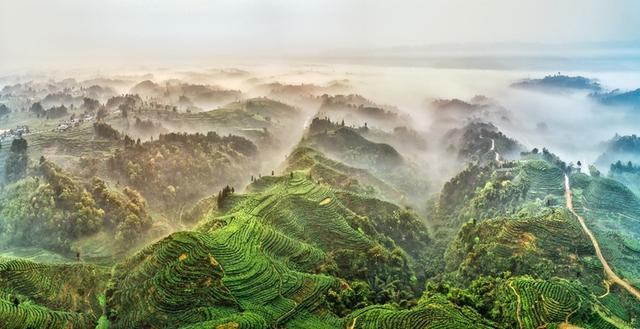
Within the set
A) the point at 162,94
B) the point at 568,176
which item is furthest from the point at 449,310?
the point at 162,94

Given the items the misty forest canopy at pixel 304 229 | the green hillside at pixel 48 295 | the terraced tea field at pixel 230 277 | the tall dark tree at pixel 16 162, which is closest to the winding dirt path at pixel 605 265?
the misty forest canopy at pixel 304 229

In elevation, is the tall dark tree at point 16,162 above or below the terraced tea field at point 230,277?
above

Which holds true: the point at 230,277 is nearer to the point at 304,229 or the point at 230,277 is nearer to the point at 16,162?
the point at 304,229

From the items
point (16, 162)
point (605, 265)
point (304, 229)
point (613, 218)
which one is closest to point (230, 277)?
point (304, 229)

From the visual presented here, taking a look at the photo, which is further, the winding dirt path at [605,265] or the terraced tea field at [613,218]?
the terraced tea field at [613,218]

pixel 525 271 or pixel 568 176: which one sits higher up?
pixel 568 176

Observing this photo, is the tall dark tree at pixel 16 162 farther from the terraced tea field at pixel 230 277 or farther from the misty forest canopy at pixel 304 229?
the terraced tea field at pixel 230 277

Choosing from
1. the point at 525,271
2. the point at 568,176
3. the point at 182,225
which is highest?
the point at 568,176

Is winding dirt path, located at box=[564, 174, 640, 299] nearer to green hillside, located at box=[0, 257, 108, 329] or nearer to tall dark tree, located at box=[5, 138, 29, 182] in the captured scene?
green hillside, located at box=[0, 257, 108, 329]

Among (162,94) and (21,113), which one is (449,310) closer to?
(21,113)
